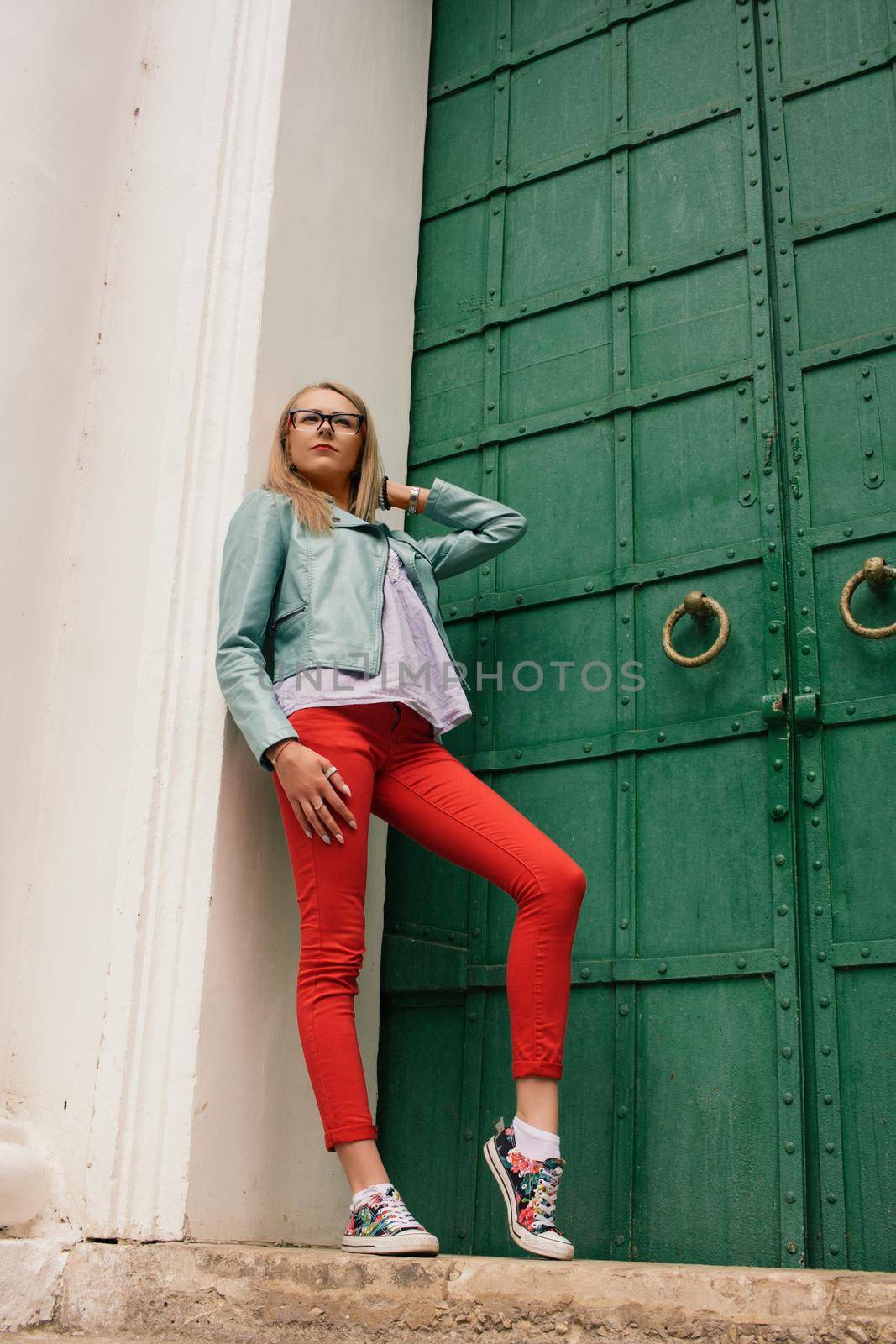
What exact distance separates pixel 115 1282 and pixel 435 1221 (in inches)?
26.0

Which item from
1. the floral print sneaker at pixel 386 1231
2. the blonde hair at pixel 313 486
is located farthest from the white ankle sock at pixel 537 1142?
the blonde hair at pixel 313 486

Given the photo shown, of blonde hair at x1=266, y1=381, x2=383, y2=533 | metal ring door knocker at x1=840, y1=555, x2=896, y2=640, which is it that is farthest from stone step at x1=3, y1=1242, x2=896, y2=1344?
blonde hair at x1=266, y1=381, x2=383, y2=533

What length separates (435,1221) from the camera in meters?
2.58

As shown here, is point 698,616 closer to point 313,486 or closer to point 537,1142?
point 313,486

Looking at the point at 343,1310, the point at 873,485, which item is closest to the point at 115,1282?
the point at 343,1310

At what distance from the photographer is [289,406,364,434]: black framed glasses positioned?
2711 mm

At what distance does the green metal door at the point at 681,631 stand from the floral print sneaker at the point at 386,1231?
0.49 metres

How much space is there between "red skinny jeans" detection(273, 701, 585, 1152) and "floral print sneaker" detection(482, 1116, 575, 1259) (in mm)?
134

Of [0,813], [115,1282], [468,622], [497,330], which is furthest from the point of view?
[497,330]

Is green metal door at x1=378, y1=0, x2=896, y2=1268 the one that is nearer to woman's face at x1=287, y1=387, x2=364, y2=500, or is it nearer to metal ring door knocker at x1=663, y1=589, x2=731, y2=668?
metal ring door knocker at x1=663, y1=589, x2=731, y2=668

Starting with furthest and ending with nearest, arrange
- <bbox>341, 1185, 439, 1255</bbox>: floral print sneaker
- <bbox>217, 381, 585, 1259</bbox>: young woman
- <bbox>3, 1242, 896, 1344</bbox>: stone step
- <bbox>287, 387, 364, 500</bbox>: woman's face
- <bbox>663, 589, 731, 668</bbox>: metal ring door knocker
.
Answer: <bbox>287, 387, 364, 500</bbox>: woman's face → <bbox>663, 589, 731, 668</bbox>: metal ring door knocker → <bbox>217, 381, 585, 1259</bbox>: young woman → <bbox>341, 1185, 439, 1255</bbox>: floral print sneaker → <bbox>3, 1242, 896, 1344</bbox>: stone step

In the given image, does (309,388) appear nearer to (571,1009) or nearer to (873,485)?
(873,485)

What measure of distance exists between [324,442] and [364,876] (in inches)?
35.2

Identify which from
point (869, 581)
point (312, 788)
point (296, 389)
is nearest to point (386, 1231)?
point (312, 788)
